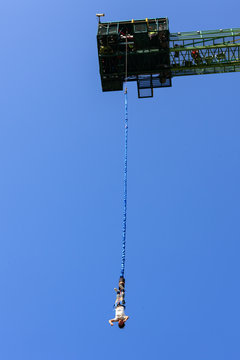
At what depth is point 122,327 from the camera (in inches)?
575

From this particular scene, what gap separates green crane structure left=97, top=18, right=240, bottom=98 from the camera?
78.6 ft

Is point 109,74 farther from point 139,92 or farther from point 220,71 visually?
point 220,71

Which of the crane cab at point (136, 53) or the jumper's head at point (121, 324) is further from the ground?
the crane cab at point (136, 53)

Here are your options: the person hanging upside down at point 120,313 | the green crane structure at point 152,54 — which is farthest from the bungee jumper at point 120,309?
the green crane structure at point 152,54

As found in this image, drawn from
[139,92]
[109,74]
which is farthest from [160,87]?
[109,74]

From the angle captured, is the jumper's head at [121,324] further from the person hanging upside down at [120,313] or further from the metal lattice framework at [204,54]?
the metal lattice framework at [204,54]

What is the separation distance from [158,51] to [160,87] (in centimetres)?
213

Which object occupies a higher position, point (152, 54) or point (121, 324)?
point (152, 54)

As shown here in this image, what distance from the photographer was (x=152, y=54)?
24.5 m

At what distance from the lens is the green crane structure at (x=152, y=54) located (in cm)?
2395

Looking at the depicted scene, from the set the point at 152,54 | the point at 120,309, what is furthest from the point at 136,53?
the point at 120,309

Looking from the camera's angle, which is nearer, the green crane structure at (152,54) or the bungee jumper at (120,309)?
the bungee jumper at (120,309)

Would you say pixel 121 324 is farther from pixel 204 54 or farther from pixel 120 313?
pixel 204 54

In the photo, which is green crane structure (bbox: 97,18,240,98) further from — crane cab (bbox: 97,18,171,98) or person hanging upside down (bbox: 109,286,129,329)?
person hanging upside down (bbox: 109,286,129,329)
